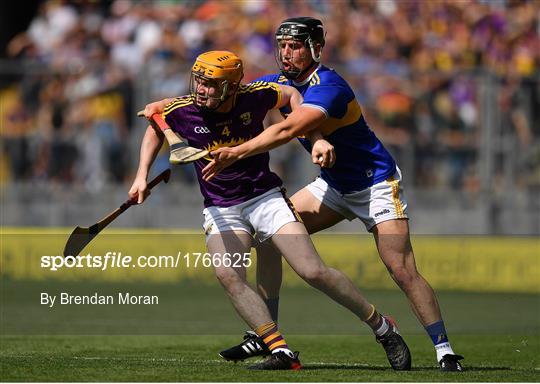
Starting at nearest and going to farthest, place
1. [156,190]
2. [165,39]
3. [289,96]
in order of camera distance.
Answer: [289,96], [156,190], [165,39]

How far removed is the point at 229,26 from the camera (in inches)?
725

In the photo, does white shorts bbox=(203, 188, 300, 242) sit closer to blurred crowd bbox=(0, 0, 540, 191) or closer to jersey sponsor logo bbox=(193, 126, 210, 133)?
jersey sponsor logo bbox=(193, 126, 210, 133)

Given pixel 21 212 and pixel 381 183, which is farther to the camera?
pixel 21 212

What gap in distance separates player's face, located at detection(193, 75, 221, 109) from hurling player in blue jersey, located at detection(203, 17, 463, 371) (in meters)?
0.60

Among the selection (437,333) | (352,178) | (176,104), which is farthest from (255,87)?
(437,333)

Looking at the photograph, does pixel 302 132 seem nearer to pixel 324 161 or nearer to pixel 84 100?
pixel 324 161

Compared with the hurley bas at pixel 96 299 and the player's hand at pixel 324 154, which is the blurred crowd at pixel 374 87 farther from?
the player's hand at pixel 324 154

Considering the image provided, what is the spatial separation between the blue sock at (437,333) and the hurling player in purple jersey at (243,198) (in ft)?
0.82

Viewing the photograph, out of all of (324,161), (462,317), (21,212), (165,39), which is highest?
(165,39)

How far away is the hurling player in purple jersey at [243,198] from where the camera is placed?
777 centimetres

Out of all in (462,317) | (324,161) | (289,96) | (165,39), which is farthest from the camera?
(165,39)

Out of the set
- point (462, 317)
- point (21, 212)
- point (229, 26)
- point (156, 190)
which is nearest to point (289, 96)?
point (462, 317)

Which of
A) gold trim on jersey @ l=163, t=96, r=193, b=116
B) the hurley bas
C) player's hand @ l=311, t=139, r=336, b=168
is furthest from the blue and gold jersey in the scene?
the hurley bas

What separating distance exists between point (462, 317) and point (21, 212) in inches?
251
